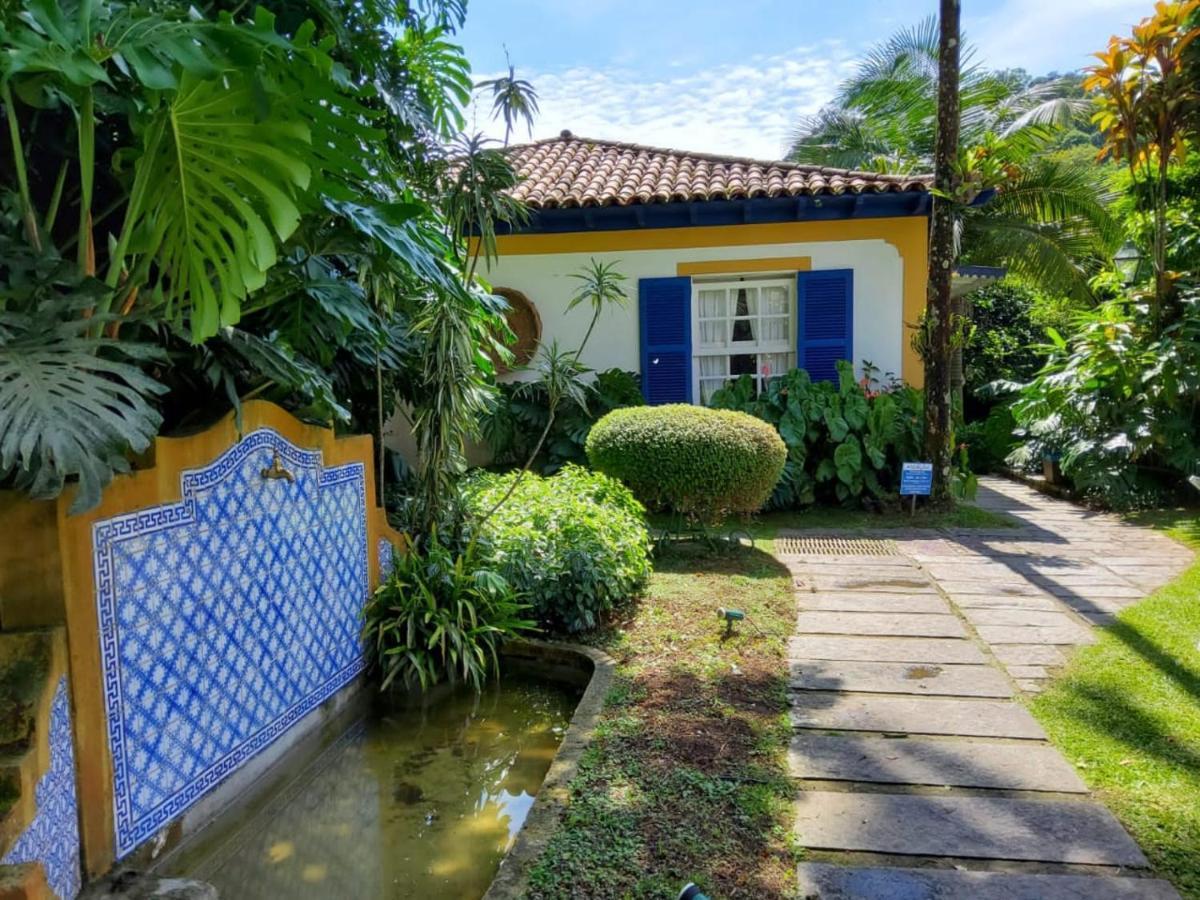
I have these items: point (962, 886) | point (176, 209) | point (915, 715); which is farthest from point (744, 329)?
point (176, 209)

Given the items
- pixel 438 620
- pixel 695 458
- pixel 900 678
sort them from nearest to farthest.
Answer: pixel 900 678
pixel 438 620
pixel 695 458

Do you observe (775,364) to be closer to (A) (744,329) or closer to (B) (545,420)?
(A) (744,329)

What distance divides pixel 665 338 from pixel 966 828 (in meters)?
7.31

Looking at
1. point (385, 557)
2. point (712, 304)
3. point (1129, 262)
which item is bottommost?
point (385, 557)

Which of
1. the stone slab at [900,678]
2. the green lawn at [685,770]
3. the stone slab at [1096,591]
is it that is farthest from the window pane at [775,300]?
the stone slab at [900,678]

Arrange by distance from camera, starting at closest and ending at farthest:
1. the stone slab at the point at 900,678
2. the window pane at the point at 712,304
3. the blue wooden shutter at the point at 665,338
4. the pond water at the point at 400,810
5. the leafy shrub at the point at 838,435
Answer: the pond water at the point at 400,810, the stone slab at the point at 900,678, the leafy shrub at the point at 838,435, the blue wooden shutter at the point at 665,338, the window pane at the point at 712,304

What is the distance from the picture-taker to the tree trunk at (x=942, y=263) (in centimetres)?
780

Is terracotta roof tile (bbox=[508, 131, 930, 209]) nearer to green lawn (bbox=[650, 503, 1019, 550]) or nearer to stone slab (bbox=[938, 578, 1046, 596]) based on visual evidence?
green lawn (bbox=[650, 503, 1019, 550])

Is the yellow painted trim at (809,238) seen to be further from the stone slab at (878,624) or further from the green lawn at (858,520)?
the stone slab at (878,624)

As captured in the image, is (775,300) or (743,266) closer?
(743,266)

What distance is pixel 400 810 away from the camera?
3.31 meters

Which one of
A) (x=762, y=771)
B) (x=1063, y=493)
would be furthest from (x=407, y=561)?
(x=1063, y=493)

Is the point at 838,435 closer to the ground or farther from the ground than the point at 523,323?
closer to the ground

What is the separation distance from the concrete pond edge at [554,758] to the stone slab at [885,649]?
3.67ft
